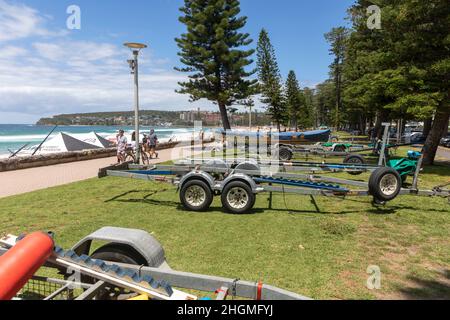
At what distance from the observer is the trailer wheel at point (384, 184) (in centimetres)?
777

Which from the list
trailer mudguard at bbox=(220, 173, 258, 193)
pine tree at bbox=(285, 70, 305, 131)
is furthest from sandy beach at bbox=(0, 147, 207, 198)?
pine tree at bbox=(285, 70, 305, 131)

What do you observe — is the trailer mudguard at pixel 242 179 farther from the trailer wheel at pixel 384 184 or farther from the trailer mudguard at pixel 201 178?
the trailer wheel at pixel 384 184

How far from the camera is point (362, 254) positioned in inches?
226

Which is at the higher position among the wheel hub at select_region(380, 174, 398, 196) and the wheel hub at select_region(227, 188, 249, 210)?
the wheel hub at select_region(380, 174, 398, 196)

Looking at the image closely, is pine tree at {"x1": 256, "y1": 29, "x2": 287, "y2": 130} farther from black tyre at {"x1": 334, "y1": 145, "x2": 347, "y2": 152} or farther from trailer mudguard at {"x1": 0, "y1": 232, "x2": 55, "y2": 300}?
trailer mudguard at {"x1": 0, "y1": 232, "x2": 55, "y2": 300}

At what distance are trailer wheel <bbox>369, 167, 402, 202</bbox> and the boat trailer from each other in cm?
587

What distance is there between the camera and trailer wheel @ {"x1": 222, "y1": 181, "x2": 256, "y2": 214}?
8.05 m

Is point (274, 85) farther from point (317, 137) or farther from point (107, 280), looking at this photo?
point (107, 280)

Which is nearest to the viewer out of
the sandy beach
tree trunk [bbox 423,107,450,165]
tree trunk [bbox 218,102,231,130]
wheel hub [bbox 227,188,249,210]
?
wheel hub [bbox 227,188,249,210]

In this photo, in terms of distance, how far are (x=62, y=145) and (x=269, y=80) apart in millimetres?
37469

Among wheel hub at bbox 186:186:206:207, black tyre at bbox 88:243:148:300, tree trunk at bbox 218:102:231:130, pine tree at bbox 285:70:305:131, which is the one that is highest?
pine tree at bbox 285:70:305:131

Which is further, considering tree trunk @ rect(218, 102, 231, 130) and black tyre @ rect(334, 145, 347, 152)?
tree trunk @ rect(218, 102, 231, 130)

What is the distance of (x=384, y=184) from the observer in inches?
313
